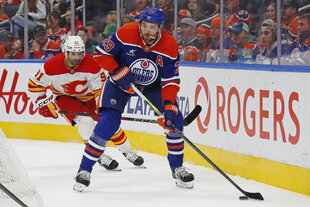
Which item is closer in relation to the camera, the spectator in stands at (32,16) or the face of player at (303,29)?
the face of player at (303,29)

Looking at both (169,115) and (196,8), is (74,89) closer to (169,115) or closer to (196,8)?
(169,115)

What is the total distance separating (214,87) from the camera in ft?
18.4

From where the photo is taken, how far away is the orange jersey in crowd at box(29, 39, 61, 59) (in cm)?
797

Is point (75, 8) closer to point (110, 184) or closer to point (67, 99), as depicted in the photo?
point (67, 99)

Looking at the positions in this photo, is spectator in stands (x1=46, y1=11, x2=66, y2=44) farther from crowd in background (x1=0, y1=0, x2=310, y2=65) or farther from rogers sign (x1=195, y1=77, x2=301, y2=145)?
rogers sign (x1=195, y1=77, x2=301, y2=145)

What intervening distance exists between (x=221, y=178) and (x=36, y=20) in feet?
12.4

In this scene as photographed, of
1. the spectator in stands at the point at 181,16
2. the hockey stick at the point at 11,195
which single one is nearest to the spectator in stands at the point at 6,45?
the spectator in stands at the point at 181,16

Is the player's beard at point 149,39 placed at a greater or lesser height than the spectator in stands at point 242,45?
greater

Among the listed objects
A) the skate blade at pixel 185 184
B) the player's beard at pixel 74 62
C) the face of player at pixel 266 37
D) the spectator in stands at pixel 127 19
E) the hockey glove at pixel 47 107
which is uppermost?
the spectator in stands at pixel 127 19

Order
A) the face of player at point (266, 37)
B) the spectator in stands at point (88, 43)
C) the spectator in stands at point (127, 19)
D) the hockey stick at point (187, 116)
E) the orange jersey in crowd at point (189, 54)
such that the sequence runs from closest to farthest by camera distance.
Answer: the hockey stick at point (187, 116) < the face of player at point (266, 37) < the orange jersey in crowd at point (189, 54) < the spectator in stands at point (127, 19) < the spectator in stands at point (88, 43)

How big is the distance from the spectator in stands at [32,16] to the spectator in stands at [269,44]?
3.26 meters

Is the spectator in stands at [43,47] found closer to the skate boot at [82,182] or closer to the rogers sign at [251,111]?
the rogers sign at [251,111]

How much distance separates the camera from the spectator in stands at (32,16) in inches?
315

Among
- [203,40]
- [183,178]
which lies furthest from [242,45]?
[183,178]
